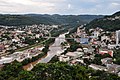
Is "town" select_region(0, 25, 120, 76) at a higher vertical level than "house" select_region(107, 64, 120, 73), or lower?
lower

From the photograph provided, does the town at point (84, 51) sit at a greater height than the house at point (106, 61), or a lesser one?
lesser

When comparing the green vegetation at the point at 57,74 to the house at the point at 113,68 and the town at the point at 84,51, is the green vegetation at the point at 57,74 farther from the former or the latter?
the town at the point at 84,51

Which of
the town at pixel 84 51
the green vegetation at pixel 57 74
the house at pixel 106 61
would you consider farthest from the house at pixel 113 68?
the green vegetation at pixel 57 74

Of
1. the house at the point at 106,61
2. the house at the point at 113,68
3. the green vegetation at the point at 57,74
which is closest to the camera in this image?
the green vegetation at the point at 57,74

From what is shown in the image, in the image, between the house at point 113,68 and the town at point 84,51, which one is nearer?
the house at point 113,68

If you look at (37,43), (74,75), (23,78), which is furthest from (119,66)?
(37,43)

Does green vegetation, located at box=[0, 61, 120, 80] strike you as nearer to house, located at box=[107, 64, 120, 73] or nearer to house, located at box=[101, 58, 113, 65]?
house, located at box=[107, 64, 120, 73]

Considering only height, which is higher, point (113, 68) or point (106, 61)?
point (113, 68)

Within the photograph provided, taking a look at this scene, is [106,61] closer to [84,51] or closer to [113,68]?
[113,68]

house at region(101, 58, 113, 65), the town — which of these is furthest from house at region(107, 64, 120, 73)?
house at region(101, 58, 113, 65)

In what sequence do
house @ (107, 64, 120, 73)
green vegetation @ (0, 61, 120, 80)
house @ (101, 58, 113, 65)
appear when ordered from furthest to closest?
1. house @ (101, 58, 113, 65)
2. house @ (107, 64, 120, 73)
3. green vegetation @ (0, 61, 120, 80)

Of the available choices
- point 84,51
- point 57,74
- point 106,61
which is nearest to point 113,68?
point 106,61

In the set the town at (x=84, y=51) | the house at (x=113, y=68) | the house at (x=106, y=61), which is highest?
the house at (x=113, y=68)

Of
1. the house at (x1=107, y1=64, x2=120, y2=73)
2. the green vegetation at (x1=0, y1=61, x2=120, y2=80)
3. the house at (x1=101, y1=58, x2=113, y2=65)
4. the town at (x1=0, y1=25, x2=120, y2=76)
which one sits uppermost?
the green vegetation at (x1=0, y1=61, x2=120, y2=80)
